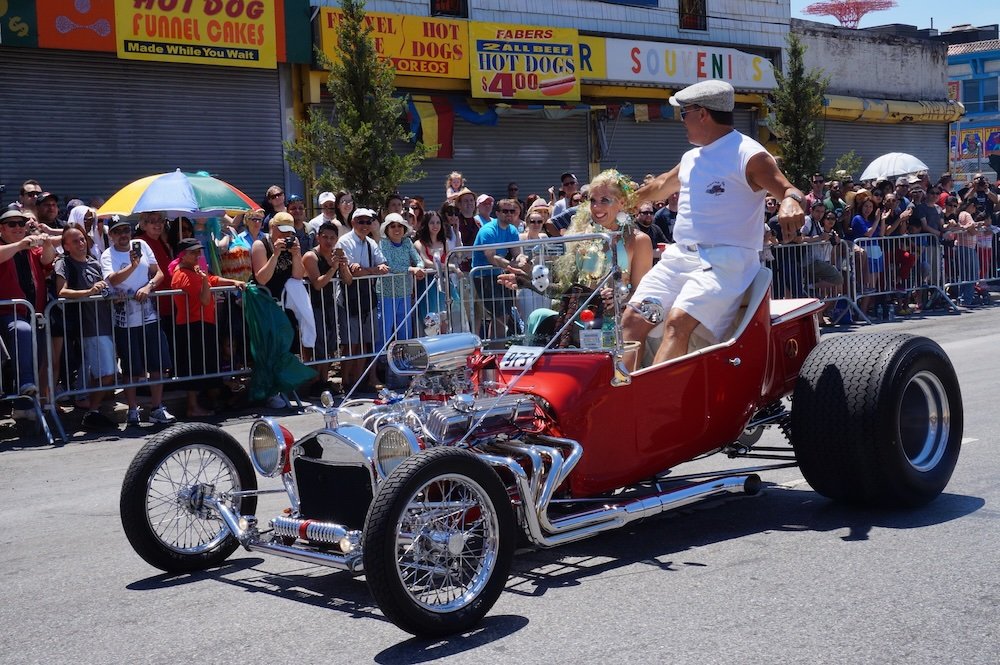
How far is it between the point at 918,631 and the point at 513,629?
4.79 feet

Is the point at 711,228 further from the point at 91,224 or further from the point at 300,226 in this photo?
the point at 91,224

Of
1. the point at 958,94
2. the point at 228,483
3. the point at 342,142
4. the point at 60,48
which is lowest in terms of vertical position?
the point at 228,483

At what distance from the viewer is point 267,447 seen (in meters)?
5.47

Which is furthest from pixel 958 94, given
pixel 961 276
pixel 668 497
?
Answer: pixel 668 497

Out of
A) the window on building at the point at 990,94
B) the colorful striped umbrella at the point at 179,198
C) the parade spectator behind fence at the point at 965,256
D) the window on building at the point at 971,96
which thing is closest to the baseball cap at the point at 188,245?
the colorful striped umbrella at the point at 179,198

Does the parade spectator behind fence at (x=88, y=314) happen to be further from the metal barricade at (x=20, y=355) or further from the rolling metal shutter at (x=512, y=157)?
the rolling metal shutter at (x=512, y=157)

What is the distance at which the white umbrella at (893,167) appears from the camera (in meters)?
23.3

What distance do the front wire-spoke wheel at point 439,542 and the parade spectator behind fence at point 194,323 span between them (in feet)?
21.6

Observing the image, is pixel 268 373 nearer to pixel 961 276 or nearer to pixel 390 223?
pixel 390 223

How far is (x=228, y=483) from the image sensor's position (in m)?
5.78

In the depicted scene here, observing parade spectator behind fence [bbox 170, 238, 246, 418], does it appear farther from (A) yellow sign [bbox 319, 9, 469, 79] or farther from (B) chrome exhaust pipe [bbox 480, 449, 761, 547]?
(A) yellow sign [bbox 319, 9, 469, 79]

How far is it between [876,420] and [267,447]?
2835 millimetres

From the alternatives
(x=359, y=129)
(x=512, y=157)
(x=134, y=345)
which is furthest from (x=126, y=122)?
(x=134, y=345)

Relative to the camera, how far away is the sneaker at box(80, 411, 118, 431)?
1038 cm
